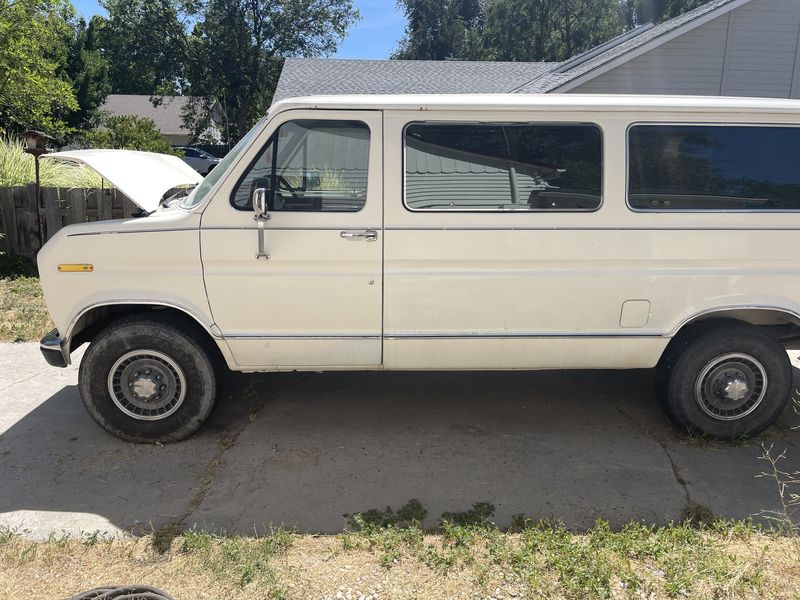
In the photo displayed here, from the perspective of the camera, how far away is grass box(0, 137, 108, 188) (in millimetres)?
10250

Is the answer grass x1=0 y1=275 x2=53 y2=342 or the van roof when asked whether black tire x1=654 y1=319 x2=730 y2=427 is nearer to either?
the van roof

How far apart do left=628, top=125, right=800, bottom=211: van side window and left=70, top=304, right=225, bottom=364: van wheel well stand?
2.97 metres

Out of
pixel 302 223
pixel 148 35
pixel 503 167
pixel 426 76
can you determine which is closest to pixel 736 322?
pixel 503 167

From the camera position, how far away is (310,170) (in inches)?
151

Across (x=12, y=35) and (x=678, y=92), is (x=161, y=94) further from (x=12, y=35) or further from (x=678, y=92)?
(x=678, y=92)

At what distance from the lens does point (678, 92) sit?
1374 centimetres

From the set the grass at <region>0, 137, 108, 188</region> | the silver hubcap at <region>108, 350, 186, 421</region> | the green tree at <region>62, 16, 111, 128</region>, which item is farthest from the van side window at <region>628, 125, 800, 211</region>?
the green tree at <region>62, 16, 111, 128</region>

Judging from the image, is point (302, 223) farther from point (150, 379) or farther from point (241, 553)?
point (241, 553)

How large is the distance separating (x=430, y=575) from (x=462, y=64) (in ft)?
60.3

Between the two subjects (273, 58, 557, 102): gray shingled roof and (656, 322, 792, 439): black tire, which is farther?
(273, 58, 557, 102): gray shingled roof

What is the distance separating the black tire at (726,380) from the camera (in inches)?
165

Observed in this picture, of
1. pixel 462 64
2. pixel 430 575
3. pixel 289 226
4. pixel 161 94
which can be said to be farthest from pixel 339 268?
pixel 161 94

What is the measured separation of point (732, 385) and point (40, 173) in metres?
10.8

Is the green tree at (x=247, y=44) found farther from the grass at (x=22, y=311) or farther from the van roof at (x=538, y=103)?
the van roof at (x=538, y=103)
